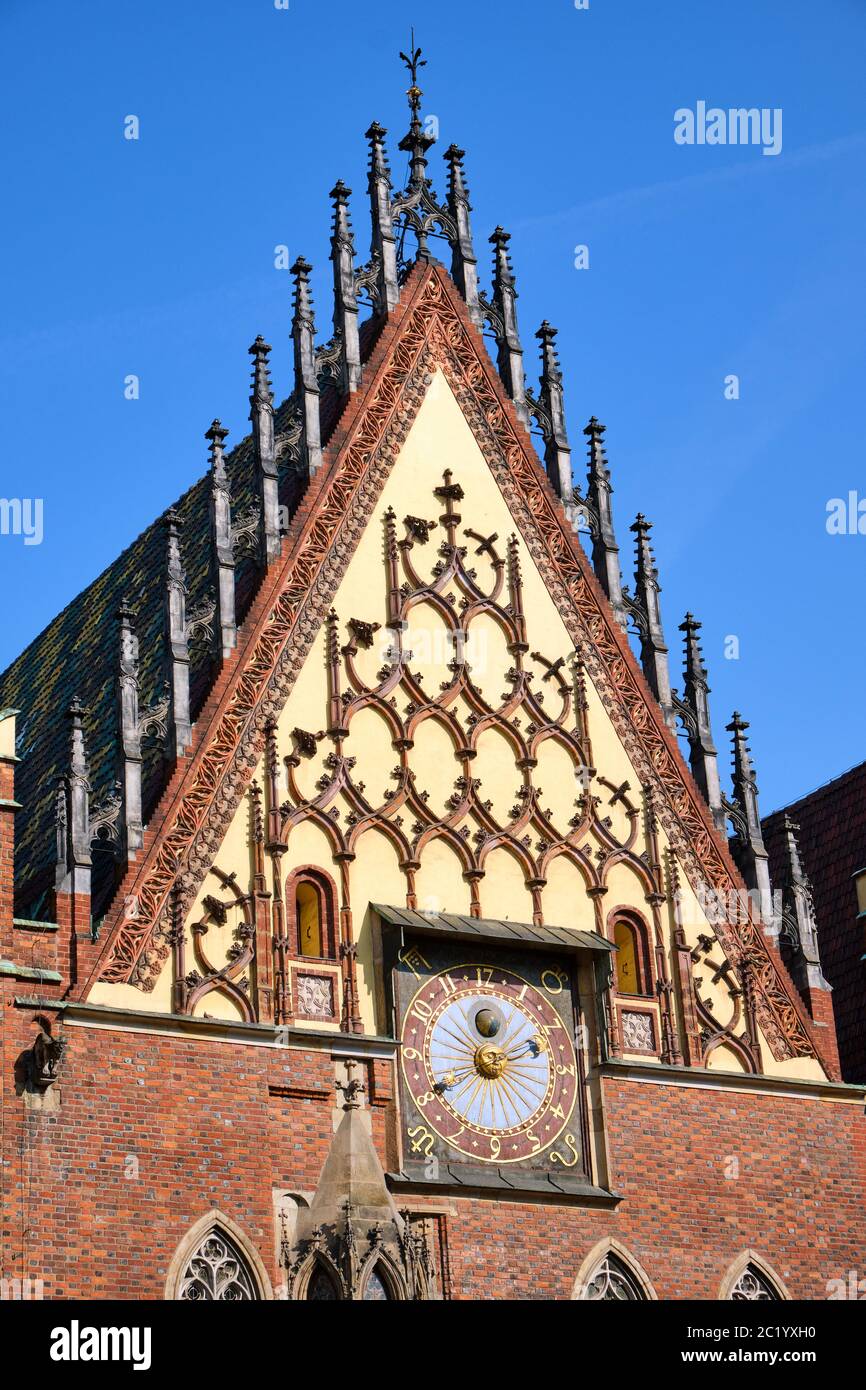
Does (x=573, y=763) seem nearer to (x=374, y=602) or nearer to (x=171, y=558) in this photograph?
(x=374, y=602)

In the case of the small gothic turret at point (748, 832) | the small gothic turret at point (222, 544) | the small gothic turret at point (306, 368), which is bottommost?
the small gothic turret at point (748, 832)

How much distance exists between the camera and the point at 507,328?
82.5ft

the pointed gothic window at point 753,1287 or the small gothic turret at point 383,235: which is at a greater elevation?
the small gothic turret at point 383,235

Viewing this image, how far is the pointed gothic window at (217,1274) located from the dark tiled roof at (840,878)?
26.8 ft

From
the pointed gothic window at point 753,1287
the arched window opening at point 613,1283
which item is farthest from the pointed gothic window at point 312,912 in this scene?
the pointed gothic window at point 753,1287

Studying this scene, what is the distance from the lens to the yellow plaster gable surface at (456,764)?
868 inches

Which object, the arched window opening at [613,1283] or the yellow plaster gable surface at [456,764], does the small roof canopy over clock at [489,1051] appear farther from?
the arched window opening at [613,1283]

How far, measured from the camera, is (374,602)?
23.2 meters

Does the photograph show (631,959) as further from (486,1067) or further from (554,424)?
(554,424)

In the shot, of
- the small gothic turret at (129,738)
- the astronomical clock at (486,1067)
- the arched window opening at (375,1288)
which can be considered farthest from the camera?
the astronomical clock at (486,1067)

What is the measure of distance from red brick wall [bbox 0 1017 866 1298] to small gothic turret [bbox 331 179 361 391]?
21.7 ft

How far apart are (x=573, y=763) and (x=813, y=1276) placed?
197 inches

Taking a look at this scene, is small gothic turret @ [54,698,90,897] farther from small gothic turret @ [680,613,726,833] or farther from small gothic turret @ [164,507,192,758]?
small gothic turret @ [680,613,726,833]

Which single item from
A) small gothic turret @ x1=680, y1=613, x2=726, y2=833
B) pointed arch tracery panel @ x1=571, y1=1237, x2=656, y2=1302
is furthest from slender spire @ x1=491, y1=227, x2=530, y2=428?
pointed arch tracery panel @ x1=571, y1=1237, x2=656, y2=1302
